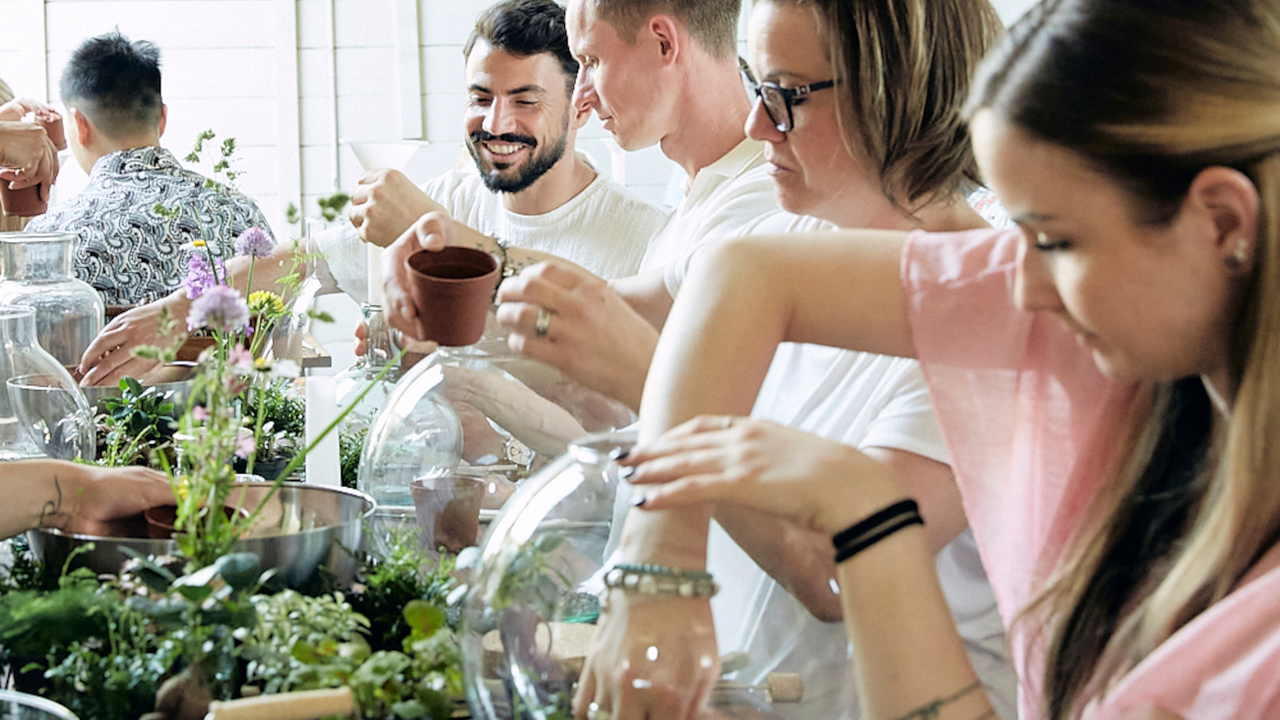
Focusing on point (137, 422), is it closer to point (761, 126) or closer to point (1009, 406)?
point (761, 126)

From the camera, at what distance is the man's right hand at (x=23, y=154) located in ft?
8.41

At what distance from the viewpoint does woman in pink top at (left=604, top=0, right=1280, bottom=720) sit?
663 millimetres

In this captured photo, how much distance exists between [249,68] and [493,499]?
15.7 feet

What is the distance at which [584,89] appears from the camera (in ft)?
8.14

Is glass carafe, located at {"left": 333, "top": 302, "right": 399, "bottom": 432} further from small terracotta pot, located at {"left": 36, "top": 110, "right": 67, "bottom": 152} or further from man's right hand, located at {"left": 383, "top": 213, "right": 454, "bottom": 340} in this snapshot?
small terracotta pot, located at {"left": 36, "top": 110, "right": 67, "bottom": 152}

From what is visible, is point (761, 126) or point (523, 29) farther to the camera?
point (523, 29)

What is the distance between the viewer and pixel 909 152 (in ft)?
3.99

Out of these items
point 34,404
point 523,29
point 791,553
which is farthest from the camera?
point 523,29

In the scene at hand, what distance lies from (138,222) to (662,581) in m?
3.06

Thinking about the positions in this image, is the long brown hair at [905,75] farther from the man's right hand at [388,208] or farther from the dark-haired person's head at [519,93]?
the dark-haired person's head at [519,93]

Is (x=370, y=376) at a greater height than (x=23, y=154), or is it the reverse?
(x=23, y=154)

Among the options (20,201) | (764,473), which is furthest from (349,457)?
(20,201)

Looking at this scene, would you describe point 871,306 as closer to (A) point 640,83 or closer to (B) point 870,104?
(B) point 870,104

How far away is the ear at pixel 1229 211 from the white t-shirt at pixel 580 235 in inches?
89.4
